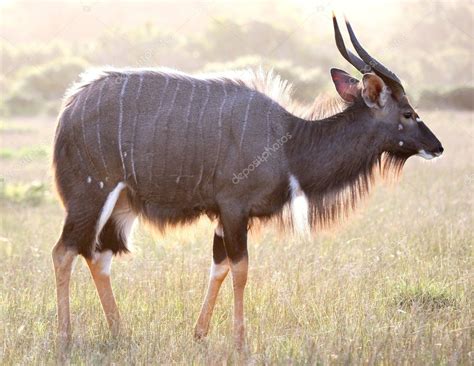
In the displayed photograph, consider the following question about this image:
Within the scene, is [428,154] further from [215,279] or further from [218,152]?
[215,279]

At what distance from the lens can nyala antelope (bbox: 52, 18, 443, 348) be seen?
18.4 ft

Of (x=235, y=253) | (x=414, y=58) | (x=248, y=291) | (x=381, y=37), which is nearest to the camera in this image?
(x=235, y=253)

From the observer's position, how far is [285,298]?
20.1 feet

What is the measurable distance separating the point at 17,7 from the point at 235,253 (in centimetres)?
6853

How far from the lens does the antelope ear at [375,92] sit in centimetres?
569

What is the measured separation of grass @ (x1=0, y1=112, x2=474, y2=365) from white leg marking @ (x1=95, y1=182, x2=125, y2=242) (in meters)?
0.43

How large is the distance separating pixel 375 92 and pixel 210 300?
5.55 ft

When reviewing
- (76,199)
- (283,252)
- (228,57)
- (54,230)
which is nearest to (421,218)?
(283,252)

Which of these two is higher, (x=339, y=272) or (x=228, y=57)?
(x=228, y=57)

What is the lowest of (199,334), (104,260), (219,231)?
(199,334)

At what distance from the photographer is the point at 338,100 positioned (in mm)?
6004

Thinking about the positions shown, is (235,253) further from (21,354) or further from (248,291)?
(21,354)

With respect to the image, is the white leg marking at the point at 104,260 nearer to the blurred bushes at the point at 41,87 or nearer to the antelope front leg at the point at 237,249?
the antelope front leg at the point at 237,249

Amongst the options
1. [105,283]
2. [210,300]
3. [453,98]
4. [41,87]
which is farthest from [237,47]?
[210,300]
